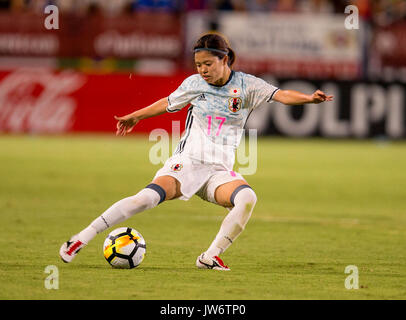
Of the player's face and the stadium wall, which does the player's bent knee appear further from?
the stadium wall

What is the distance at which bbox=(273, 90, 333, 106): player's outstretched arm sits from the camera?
6.50 meters

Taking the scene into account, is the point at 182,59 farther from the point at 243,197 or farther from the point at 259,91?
the point at 243,197

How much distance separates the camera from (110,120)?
2272 centimetres

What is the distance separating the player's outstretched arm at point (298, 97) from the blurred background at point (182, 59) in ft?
47.5

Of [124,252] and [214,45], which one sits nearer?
[214,45]

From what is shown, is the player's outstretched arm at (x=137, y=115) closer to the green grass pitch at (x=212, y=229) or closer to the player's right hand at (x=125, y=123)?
the player's right hand at (x=125, y=123)

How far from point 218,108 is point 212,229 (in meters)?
2.82

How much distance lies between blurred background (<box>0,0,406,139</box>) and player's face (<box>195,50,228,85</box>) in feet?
47.5

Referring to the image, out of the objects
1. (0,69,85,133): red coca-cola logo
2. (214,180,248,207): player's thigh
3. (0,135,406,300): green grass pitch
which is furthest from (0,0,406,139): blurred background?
(214,180,248,207): player's thigh

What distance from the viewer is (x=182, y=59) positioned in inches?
967

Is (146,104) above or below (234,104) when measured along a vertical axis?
below

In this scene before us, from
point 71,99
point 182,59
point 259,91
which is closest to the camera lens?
point 259,91

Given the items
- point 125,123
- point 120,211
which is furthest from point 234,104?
point 120,211

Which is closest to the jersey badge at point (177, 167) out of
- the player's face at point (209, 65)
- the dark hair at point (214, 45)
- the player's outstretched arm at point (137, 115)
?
the player's outstretched arm at point (137, 115)
